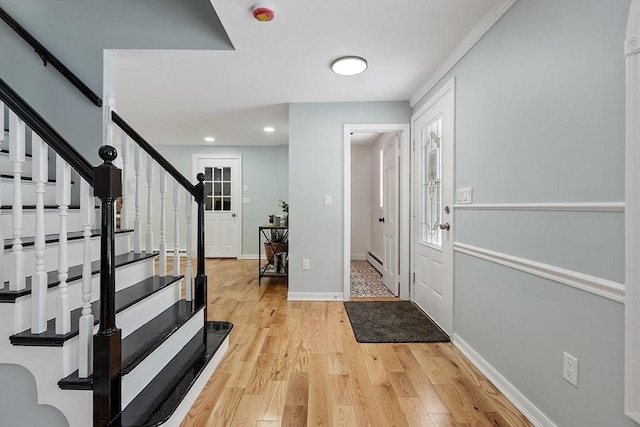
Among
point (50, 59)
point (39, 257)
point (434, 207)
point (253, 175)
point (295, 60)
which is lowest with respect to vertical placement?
point (39, 257)

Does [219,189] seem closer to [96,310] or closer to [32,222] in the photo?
[32,222]

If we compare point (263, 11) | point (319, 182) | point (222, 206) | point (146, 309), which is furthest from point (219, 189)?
point (263, 11)

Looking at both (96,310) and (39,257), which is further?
(96,310)

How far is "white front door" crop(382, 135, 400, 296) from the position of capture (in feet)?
11.4

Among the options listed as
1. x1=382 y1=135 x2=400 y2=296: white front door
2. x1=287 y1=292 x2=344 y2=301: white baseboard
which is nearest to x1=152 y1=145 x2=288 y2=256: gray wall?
x1=382 y1=135 x2=400 y2=296: white front door

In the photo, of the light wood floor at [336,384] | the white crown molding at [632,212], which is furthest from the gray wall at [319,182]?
the white crown molding at [632,212]

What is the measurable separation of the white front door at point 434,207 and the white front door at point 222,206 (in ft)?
12.4

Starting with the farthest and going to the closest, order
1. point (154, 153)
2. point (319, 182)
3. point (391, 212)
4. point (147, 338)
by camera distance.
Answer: point (391, 212)
point (319, 182)
point (154, 153)
point (147, 338)

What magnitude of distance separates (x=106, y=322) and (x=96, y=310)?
0.40 meters

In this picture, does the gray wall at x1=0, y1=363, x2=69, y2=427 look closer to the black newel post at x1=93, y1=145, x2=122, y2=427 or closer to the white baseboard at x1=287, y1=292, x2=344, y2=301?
the black newel post at x1=93, y1=145, x2=122, y2=427

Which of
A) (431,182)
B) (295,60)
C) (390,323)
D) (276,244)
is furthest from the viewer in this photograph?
(276,244)

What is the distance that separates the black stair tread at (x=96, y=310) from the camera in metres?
1.16

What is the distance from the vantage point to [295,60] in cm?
234

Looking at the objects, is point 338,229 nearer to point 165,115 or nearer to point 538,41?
point 538,41
